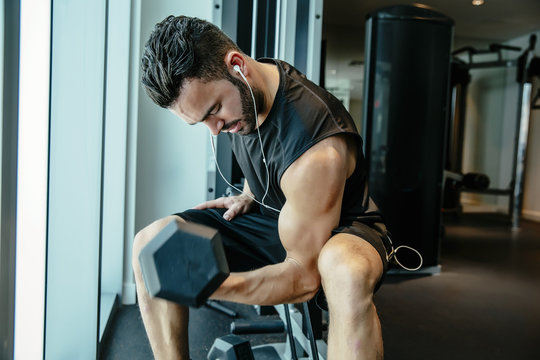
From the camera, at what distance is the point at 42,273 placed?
0.95 m

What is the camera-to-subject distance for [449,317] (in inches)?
78.5

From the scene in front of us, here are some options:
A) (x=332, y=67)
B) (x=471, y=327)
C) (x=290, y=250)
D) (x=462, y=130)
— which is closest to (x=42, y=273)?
(x=290, y=250)

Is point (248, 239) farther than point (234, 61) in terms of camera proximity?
Yes

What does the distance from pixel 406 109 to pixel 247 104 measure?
5.98 ft

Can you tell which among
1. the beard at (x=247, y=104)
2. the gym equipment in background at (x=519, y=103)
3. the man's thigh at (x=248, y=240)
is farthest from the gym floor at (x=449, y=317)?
the gym equipment in background at (x=519, y=103)

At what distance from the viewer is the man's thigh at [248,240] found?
1195 millimetres

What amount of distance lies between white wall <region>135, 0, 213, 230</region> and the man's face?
1065mm

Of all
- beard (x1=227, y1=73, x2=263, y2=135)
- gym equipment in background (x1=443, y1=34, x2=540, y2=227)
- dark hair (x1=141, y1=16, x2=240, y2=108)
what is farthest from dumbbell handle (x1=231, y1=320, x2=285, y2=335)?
gym equipment in background (x1=443, y1=34, x2=540, y2=227)

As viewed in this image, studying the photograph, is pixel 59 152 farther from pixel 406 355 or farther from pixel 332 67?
pixel 332 67

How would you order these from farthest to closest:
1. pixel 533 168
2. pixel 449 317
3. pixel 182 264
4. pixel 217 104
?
pixel 533 168
pixel 449 317
pixel 217 104
pixel 182 264

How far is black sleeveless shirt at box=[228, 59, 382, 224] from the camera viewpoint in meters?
0.98

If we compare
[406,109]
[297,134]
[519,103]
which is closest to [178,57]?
[297,134]

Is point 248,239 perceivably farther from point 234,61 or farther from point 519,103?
point 519,103

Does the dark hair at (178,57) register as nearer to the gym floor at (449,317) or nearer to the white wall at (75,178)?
the white wall at (75,178)
